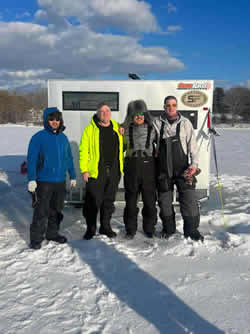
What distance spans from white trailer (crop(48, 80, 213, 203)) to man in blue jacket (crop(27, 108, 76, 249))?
4.78ft

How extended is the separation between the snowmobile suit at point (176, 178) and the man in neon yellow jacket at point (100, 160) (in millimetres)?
526

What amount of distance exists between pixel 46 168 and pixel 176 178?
1.56 metres

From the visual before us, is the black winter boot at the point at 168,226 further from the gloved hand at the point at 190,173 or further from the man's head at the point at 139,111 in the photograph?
the man's head at the point at 139,111

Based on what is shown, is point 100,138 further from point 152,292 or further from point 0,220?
point 0,220

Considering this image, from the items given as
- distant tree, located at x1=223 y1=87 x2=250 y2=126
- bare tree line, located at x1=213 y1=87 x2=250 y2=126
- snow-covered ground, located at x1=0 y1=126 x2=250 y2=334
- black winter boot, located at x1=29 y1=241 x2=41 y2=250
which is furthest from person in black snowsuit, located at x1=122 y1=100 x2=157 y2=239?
distant tree, located at x1=223 y1=87 x2=250 y2=126

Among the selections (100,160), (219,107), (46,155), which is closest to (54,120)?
(46,155)

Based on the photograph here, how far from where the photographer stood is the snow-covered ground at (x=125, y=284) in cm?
220

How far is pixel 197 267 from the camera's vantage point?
3.02m

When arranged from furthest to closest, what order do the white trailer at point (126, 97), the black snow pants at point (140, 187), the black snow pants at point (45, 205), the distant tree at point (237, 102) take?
1. the distant tree at point (237, 102)
2. the white trailer at point (126, 97)
3. the black snow pants at point (140, 187)
4. the black snow pants at point (45, 205)

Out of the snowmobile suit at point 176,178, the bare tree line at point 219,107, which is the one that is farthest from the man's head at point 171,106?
the bare tree line at point 219,107

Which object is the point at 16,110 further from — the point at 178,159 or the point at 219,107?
the point at 178,159

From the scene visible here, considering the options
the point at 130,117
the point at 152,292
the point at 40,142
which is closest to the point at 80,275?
the point at 152,292

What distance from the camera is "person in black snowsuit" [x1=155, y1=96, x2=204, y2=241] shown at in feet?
11.6

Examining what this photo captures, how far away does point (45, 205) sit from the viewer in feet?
11.2
